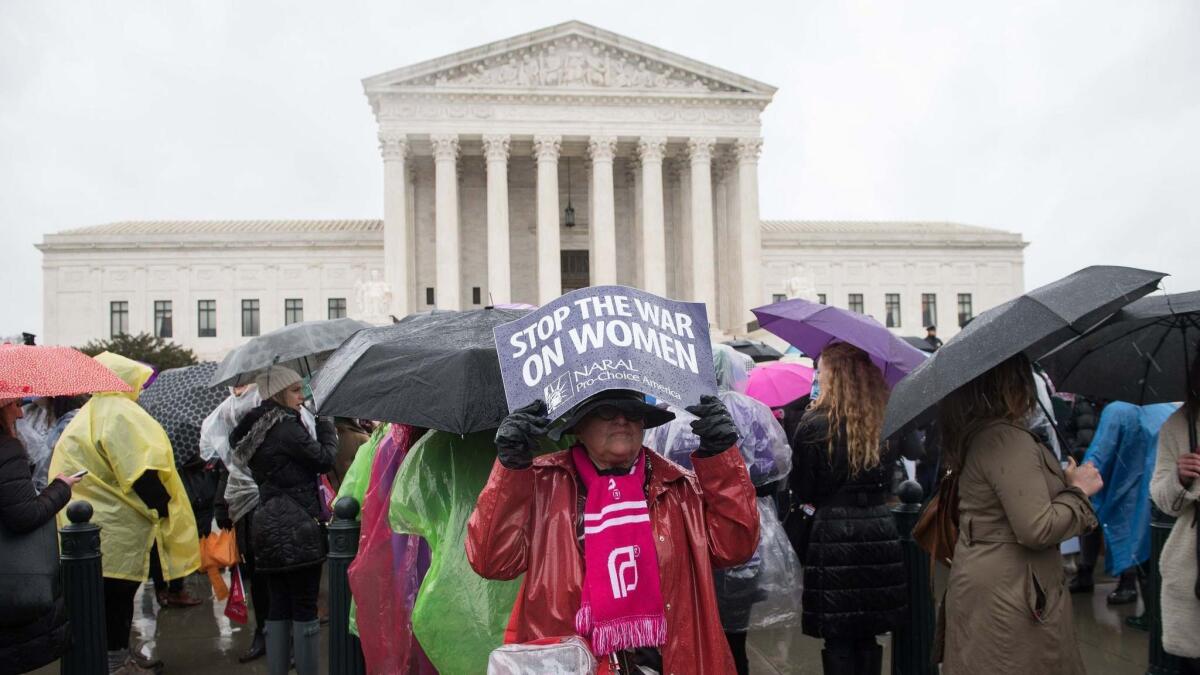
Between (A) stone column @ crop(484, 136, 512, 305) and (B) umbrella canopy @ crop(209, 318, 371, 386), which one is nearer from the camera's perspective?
(B) umbrella canopy @ crop(209, 318, 371, 386)

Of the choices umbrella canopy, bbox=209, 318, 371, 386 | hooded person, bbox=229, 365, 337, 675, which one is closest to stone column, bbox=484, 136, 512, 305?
umbrella canopy, bbox=209, 318, 371, 386

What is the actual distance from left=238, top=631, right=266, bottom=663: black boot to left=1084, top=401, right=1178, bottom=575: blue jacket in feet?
23.4

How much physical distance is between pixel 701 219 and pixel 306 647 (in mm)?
38284

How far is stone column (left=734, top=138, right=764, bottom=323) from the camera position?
141 feet

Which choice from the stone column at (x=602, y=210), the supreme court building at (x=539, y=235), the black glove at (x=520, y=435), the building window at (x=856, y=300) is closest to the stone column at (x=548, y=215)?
the supreme court building at (x=539, y=235)

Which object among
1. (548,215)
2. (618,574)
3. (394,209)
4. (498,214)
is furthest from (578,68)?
(618,574)

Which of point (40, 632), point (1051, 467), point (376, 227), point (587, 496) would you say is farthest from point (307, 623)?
point (376, 227)

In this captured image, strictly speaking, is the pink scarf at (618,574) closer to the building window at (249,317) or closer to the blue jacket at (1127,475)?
the blue jacket at (1127,475)

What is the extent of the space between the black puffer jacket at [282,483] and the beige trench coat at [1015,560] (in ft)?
13.1

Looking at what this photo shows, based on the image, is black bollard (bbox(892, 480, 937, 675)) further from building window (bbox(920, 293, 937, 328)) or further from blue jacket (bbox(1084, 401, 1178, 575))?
building window (bbox(920, 293, 937, 328))

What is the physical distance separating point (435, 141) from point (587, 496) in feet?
131

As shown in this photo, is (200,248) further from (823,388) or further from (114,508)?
(823,388)

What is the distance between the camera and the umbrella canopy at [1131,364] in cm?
441

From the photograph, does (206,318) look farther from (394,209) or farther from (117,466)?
(117,466)
